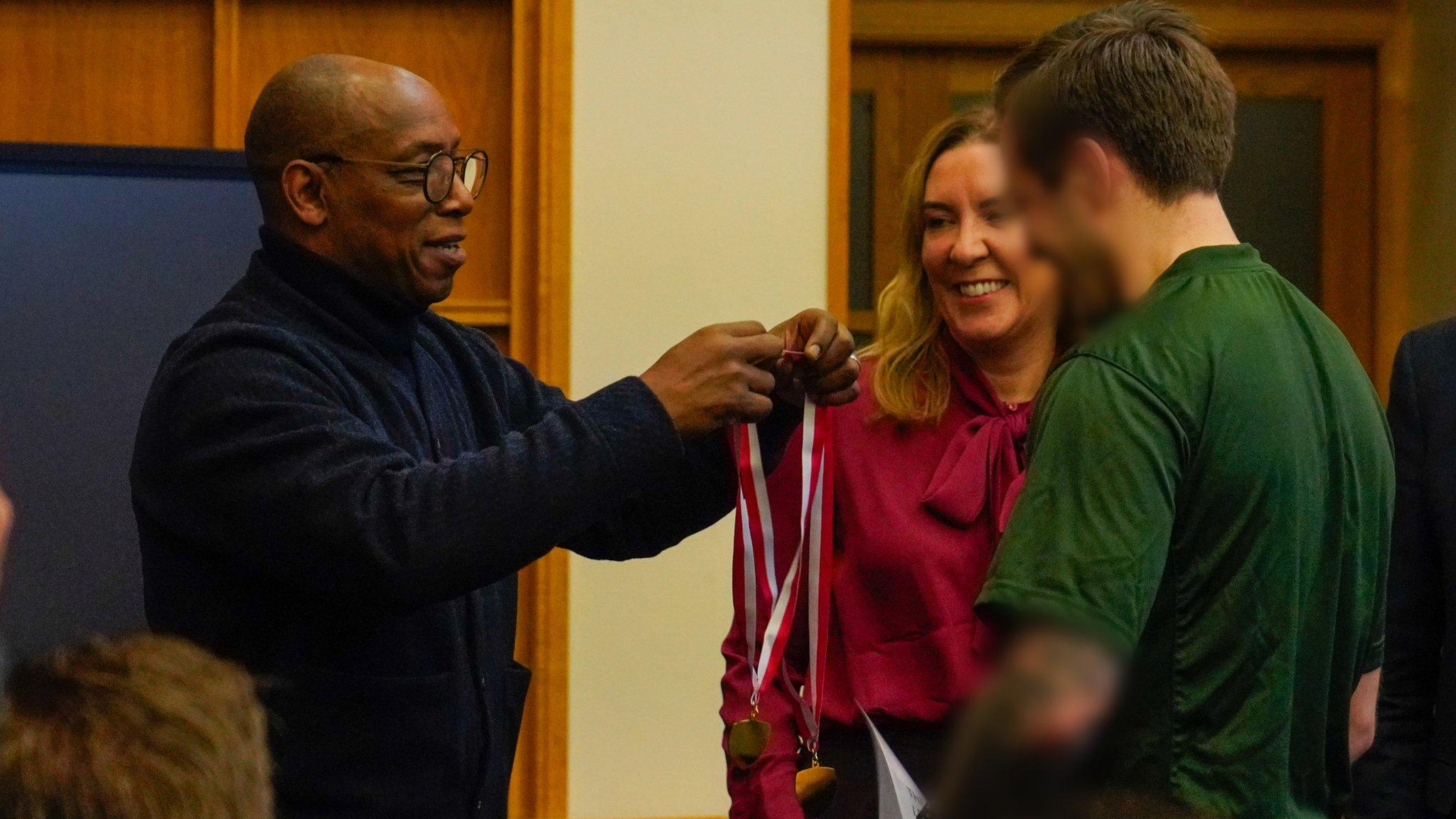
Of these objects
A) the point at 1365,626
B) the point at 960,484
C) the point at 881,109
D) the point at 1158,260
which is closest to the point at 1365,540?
the point at 1365,626

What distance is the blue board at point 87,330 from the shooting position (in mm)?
2832

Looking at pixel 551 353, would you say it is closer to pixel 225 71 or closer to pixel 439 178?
pixel 225 71

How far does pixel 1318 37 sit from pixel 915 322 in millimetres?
2658

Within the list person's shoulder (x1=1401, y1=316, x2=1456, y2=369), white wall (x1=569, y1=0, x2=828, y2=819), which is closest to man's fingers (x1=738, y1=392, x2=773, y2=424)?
person's shoulder (x1=1401, y1=316, x2=1456, y2=369)

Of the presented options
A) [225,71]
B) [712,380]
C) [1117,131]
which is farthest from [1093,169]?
[225,71]

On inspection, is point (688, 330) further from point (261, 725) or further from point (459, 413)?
point (261, 725)

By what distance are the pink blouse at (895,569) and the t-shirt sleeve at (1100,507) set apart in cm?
79

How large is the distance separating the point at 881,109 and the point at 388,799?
2900 mm

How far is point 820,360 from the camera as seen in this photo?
1.94 metres

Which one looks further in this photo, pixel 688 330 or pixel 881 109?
pixel 881 109

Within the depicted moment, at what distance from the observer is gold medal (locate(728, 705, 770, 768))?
6.65 ft

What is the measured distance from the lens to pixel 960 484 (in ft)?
6.75

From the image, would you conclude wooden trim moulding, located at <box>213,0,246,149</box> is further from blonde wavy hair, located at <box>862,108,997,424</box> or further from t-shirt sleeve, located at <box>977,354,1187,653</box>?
t-shirt sleeve, located at <box>977,354,1187,653</box>

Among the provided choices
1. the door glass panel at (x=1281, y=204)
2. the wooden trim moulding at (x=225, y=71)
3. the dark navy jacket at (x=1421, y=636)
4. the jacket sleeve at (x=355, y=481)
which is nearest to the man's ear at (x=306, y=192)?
the jacket sleeve at (x=355, y=481)
